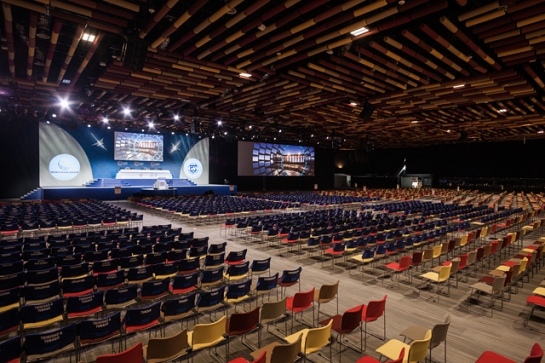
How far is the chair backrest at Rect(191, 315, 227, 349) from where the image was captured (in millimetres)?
3887

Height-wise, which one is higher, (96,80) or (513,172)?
(96,80)

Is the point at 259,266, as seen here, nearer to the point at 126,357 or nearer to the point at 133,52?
the point at 126,357

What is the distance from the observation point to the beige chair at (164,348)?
3.51 meters

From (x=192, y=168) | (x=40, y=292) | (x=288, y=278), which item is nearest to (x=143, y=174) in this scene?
(x=192, y=168)

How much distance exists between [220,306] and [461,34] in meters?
8.78

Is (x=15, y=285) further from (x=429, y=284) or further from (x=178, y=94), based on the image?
(x=178, y=94)

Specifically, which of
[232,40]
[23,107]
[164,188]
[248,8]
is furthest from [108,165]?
[248,8]

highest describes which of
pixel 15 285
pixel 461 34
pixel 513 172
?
pixel 461 34

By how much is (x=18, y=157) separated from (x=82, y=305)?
87.0ft

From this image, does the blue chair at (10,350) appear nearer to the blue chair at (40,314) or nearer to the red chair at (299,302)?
the blue chair at (40,314)

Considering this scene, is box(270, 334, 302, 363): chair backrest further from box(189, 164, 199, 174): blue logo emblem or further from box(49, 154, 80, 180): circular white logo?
box(189, 164, 199, 174): blue logo emblem

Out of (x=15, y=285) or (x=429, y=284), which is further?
(x=429, y=284)

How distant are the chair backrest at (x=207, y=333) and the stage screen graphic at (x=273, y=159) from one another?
31.0m

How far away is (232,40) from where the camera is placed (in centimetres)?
859
